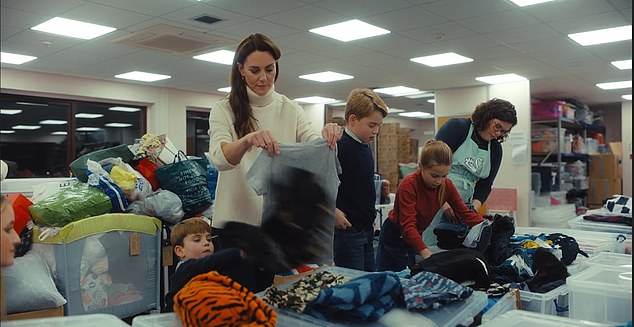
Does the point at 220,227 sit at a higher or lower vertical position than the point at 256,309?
higher

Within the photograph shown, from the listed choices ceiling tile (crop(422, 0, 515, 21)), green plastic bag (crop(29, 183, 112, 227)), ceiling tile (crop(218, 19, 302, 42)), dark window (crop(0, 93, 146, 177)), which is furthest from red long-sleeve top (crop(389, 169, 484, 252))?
dark window (crop(0, 93, 146, 177))

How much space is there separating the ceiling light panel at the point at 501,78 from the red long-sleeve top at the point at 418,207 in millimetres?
5530

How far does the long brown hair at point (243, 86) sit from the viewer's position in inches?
52.7

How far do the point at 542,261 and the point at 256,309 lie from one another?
1066mm

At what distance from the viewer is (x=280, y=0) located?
3891 mm

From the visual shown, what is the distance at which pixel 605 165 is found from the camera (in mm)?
9438

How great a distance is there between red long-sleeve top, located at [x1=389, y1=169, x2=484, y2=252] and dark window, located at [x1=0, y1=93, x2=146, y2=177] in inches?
243

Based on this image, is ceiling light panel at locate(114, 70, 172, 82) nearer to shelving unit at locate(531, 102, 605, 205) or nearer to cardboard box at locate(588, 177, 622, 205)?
shelving unit at locate(531, 102, 605, 205)

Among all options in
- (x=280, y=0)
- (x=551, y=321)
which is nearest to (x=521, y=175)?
(x=280, y=0)

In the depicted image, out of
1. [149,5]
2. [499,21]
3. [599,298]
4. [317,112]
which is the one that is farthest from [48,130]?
[599,298]

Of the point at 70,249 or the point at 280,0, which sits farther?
the point at 280,0

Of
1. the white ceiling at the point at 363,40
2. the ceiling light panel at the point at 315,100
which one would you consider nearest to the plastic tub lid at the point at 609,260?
the white ceiling at the point at 363,40

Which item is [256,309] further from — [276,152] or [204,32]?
[204,32]

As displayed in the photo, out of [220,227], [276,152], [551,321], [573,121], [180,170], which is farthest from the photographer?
Result: [573,121]
